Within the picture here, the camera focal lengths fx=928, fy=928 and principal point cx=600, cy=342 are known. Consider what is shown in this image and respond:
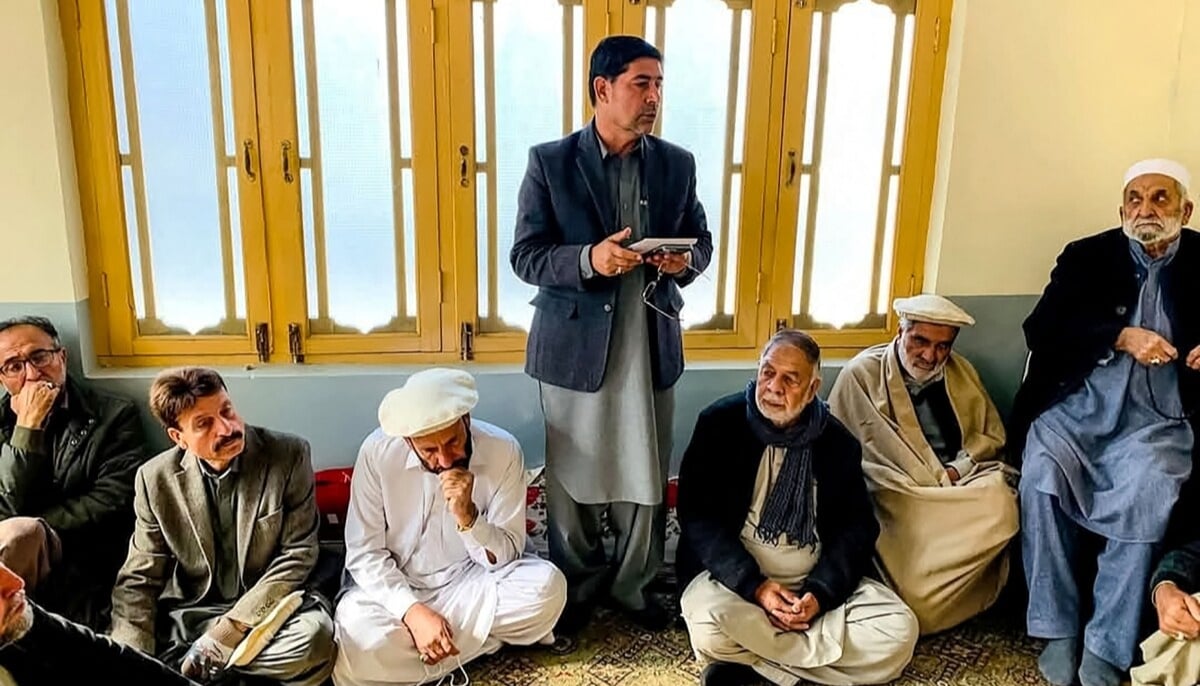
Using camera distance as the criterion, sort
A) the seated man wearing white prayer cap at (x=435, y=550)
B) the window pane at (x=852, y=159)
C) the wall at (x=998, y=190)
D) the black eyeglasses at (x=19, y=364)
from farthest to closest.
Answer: the window pane at (x=852, y=159) → the wall at (x=998, y=190) → the black eyeglasses at (x=19, y=364) → the seated man wearing white prayer cap at (x=435, y=550)

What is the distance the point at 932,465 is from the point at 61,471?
2.41 meters

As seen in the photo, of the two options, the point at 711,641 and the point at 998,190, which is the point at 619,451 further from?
the point at 998,190

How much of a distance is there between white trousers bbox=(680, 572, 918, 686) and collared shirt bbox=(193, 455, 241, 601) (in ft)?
3.77

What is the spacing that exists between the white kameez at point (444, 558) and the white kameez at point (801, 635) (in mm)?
404

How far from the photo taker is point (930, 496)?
2.57m

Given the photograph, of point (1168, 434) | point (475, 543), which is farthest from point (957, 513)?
point (475, 543)

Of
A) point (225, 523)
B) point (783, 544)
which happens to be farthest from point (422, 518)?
point (783, 544)

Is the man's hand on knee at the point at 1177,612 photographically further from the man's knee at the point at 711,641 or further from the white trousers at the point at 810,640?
the man's knee at the point at 711,641

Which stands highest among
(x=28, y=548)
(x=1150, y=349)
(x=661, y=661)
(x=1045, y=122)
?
(x=1045, y=122)

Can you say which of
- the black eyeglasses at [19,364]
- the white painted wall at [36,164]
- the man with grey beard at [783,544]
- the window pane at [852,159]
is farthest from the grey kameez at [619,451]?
the white painted wall at [36,164]

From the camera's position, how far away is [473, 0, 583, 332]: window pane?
9.53 ft

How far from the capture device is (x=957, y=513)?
256 centimetres

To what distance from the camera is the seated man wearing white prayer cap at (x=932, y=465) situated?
2545 millimetres

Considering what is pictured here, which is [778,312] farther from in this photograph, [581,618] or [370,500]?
[370,500]
